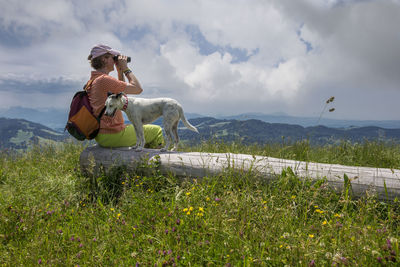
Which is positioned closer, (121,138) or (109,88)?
(109,88)

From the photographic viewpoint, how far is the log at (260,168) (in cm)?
→ 338

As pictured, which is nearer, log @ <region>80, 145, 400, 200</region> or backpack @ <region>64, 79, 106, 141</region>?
log @ <region>80, 145, 400, 200</region>

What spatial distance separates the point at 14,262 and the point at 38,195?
216 centimetres

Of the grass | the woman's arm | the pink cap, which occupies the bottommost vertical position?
the grass

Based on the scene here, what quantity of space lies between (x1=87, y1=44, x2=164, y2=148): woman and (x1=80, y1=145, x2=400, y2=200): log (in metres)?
0.37

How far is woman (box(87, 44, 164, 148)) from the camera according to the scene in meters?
4.79

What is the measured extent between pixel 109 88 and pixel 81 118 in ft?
2.73

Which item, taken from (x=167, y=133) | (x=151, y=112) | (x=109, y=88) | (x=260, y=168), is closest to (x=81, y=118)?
(x=109, y=88)

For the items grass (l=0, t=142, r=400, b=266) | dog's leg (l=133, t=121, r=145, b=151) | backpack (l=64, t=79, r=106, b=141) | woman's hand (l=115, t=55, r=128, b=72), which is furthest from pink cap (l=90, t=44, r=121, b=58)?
grass (l=0, t=142, r=400, b=266)

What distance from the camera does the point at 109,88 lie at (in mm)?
4789

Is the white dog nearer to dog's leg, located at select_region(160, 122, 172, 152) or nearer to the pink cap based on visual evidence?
dog's leg, located at select_region(160, 122, 172, 152)

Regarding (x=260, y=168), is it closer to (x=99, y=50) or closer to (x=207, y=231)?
(x=207, y=231)

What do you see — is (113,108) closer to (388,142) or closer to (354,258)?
(354,258)

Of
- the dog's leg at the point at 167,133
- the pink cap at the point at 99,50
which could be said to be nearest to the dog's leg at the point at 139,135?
the dog's leg at the point at 167,133
